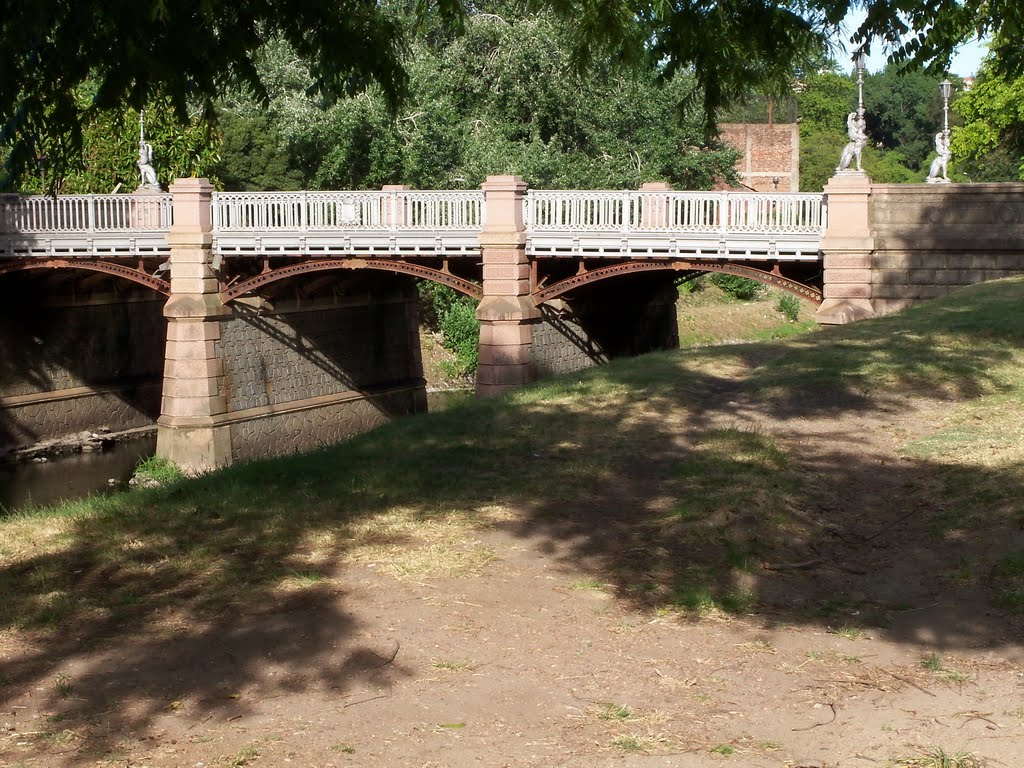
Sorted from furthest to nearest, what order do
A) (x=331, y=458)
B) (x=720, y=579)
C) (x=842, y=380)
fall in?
(x=842, y=380)
(x=331, y=458)
(x=720, y=579)

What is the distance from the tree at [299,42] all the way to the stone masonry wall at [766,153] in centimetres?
5470

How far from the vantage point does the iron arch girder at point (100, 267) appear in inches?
1166

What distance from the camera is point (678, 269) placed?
24984mm

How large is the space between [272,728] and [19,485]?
984 inches

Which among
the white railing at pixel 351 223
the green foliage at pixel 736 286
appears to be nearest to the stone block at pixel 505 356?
the white railing at pixel 351 223

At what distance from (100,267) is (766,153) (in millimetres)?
40739

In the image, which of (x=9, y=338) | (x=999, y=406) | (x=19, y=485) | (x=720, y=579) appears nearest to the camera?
(x=720, y=579)

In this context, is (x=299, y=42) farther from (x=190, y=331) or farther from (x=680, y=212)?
(x=190, y=331)

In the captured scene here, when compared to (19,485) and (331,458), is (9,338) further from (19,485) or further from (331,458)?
(331,458)

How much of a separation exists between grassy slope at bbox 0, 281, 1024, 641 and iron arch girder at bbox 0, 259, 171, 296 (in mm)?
17869

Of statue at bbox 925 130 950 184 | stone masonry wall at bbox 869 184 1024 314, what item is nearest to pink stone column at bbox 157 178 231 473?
stone masonry wall at bbox 869 184 1024 314

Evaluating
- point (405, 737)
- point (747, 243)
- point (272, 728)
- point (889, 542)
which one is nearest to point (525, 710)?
point (405, 737)

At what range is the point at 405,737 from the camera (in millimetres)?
5527

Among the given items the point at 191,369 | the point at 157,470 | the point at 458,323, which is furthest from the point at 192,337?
the point at 458,323
